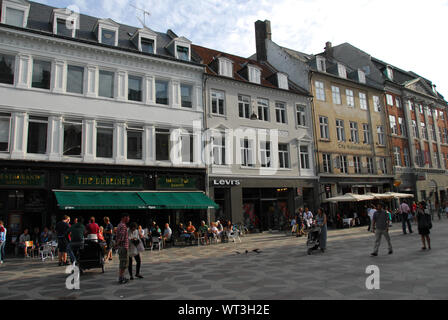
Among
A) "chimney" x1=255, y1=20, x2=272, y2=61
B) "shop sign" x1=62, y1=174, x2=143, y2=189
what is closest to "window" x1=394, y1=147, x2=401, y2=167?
"chimney" x1=255, y1=20, x2=272, y2=61

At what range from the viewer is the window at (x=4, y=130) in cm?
1632

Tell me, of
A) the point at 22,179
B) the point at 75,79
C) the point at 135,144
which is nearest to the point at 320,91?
the point at 135,144

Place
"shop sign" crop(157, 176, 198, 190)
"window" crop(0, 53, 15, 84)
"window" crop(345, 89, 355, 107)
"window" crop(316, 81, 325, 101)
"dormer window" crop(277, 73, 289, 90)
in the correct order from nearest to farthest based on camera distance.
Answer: "window" crop(0, 53, 15, 84) < "shop sign" crop(157, 176, 198, 190) < "dormer window" crop(277, 73, 289, 90) < "window" crop(316, 81, 325, 101) < "window" crop(345, 89, 355, 107)

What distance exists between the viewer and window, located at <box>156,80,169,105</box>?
2105cm

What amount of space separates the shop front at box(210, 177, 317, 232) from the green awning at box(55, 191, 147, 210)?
5687mm

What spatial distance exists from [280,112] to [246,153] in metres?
5.15

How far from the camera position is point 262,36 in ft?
109

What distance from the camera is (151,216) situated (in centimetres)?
1944

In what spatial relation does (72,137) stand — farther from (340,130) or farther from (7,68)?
(340,130)

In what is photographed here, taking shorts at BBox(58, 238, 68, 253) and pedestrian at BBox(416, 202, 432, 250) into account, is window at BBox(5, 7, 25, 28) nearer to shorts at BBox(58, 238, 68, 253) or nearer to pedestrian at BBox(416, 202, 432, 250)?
shorts at BBox(58, 238, 68, 253)

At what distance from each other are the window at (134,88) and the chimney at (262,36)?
16453mm
